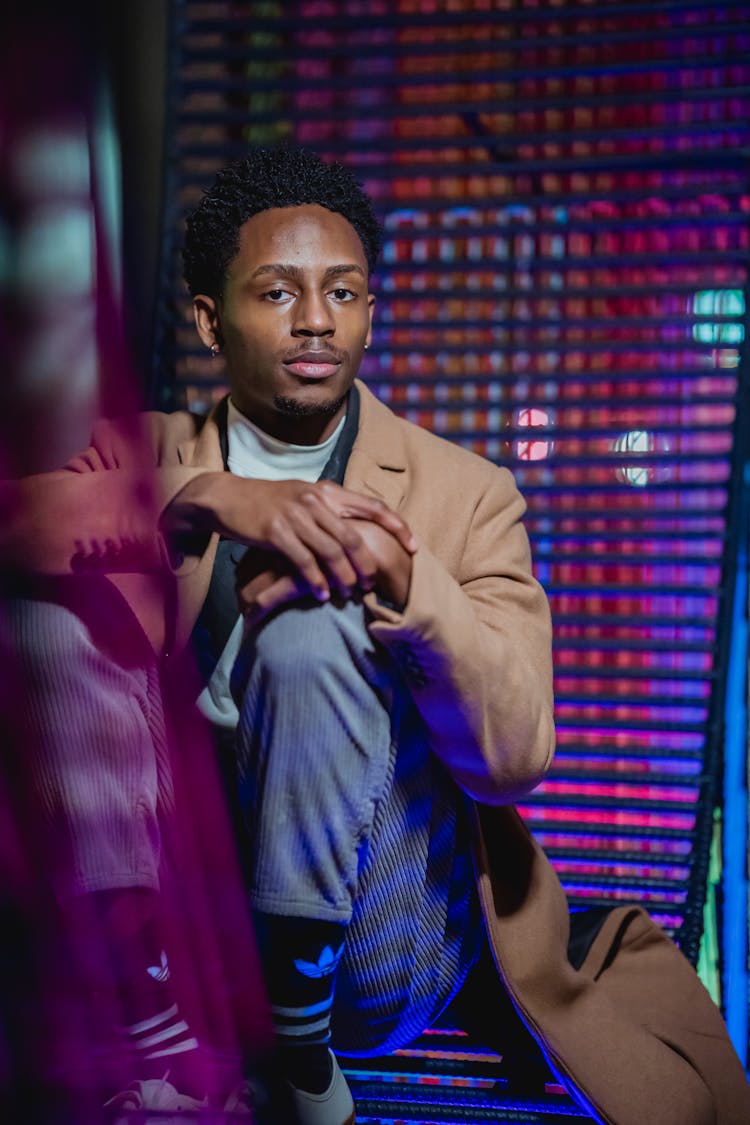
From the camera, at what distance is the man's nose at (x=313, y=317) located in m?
1.43

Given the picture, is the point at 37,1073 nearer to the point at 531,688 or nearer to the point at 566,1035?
the point at 566,1035

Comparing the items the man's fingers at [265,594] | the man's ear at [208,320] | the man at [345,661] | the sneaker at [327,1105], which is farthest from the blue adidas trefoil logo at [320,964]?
the man's ear at [208,320]

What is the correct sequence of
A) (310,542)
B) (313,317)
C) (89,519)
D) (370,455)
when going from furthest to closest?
(370,455) → (313,317) → (89,519) → (310,542)

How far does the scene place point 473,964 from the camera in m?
1.52

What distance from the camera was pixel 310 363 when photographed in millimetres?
1461

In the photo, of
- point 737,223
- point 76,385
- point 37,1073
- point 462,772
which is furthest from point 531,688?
point 737,223

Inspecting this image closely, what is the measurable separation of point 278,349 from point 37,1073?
1.00 m

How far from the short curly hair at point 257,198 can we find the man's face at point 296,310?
2cm

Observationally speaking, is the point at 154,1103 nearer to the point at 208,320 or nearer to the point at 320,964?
the point at 320,964

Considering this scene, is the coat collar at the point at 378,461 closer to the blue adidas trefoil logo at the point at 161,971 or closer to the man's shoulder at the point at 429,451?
the man's shoulder at the point at 429,451

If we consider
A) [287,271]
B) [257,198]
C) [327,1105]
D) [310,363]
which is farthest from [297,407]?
[327,1105]

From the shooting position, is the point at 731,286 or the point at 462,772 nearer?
the point at 462,772

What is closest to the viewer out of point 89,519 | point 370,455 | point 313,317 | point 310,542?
point 310,542

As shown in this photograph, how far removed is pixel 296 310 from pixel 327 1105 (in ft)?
3.33
